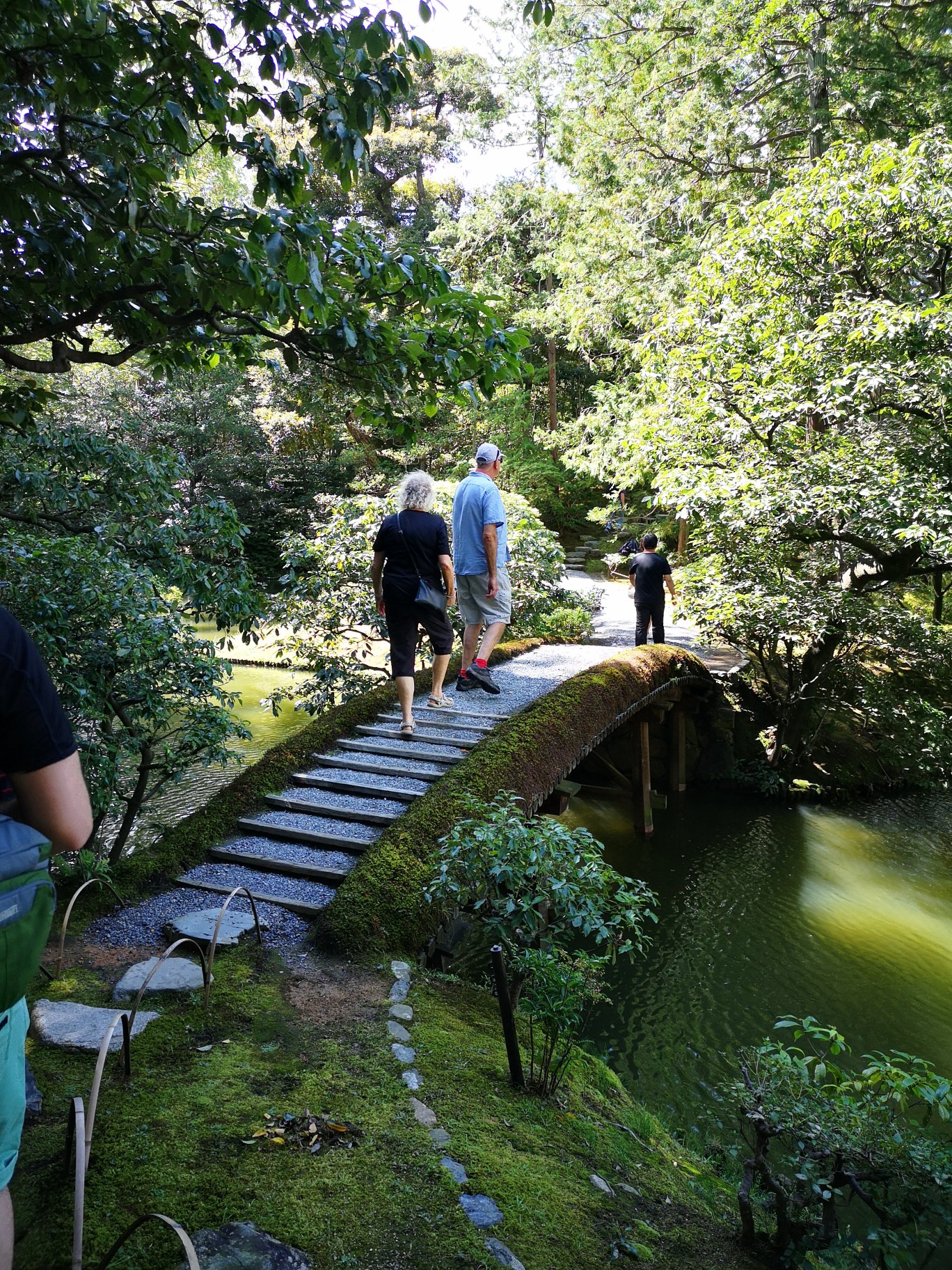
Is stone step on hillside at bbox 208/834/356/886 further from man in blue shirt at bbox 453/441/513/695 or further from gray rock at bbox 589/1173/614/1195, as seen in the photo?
man in blue shirt at bbox 453/441/513/695

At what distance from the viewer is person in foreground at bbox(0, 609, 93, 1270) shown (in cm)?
150

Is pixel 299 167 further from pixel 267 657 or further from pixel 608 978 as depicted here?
pixel 267 657

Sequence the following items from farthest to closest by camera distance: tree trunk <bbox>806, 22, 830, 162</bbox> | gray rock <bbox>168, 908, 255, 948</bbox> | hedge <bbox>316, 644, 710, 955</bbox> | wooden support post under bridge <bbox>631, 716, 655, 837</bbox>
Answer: wooden support post under bridge <bbox>631, 716, 655, 837</bbox> → tree trunk <bbox>806, 22, 830, 162</bbox> → hedge <bbox>316, 644, 710, 955</bbox> → gray rock <bbox>168, 908, 255, 948</bbox>

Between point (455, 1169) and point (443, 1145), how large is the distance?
11cm

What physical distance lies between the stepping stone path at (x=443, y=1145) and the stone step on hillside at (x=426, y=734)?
2541 mm

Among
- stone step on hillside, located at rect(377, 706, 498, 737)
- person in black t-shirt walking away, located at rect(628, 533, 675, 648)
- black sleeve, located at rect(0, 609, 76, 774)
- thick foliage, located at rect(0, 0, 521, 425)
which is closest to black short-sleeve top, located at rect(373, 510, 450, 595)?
stone step on hillside, located at rect(377, 706, 498, 737)

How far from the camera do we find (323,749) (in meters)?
5.96

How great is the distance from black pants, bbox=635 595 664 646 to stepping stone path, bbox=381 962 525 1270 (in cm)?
807

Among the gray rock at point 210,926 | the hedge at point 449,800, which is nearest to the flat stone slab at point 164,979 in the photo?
the gray rock at point 210,926

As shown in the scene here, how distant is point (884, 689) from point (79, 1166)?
10707mm

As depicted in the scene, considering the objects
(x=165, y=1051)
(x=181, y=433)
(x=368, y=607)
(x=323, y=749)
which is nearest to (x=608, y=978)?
(x=323, y=749)

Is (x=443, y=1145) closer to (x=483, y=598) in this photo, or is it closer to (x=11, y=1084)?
(x=11, y=1084)

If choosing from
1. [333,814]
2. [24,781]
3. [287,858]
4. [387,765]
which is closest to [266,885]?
[287,858]

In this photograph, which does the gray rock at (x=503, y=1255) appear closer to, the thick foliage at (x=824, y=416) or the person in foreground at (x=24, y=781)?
the person in foreground at (x=24, y=781)
